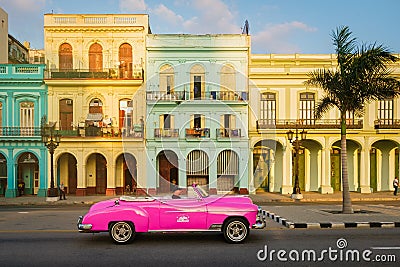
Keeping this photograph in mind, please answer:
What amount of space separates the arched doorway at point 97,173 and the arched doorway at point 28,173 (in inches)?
156

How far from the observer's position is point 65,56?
104 feet

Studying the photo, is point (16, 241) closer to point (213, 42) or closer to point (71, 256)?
point (71, 256)

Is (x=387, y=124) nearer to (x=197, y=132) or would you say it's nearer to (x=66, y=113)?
(x=197, y=132)

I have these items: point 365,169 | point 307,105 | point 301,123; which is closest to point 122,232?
point 301,123

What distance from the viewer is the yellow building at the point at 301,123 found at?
30.8 m

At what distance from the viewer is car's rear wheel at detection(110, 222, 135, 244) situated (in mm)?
10914

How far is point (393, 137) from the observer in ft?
102

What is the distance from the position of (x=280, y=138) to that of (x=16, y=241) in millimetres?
22488

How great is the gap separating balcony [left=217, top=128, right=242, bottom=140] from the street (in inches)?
685

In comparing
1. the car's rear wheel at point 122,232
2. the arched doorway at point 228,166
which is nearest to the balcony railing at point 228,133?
the arched doorway at point 228,166

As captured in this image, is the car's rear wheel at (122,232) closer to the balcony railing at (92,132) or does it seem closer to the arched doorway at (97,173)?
the balcony railing at (92,132)

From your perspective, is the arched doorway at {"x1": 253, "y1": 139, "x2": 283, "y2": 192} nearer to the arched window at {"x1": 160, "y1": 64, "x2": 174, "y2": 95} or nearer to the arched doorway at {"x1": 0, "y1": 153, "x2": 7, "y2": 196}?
the arched window at {"x1": 160, "y1": 64, "x2": 174, "y2": 95}

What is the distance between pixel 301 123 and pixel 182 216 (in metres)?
21.5

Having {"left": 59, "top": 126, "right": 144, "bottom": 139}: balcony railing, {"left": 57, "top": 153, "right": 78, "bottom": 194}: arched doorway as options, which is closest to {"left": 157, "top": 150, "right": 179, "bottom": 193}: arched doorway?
{"left": 59, "top": 126, "right": 144, "bottom": 139}: balcony railing
